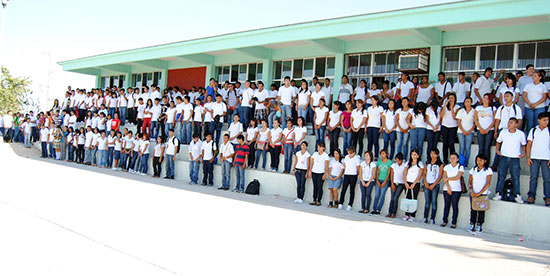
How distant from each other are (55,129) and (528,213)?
718 inches

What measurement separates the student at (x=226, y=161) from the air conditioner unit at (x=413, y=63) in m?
5.42

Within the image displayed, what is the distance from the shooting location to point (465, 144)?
31.8 ft

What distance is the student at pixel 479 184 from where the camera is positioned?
8.23 meters

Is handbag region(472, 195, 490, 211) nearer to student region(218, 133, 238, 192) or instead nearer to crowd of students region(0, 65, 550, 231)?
crowd of students region(0, 65, 550, 231)

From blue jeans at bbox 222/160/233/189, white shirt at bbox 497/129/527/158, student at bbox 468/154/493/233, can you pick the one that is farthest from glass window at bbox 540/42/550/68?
blue jeans at bbox 222/160/233/189

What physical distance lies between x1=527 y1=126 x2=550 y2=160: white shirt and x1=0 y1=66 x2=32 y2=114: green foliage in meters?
40.9

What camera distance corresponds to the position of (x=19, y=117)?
957 inches

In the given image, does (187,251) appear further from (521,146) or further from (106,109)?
(106,109)

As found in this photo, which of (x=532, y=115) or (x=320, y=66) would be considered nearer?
(x=532, y=115)

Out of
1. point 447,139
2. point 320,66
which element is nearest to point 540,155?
point 447,139

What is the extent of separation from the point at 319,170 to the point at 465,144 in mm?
3214

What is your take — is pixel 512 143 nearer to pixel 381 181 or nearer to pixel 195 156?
pixel 381 181

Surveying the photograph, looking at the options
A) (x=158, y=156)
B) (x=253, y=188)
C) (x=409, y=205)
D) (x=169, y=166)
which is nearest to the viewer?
(x=409, y=205)

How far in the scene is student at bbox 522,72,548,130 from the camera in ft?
30.3
